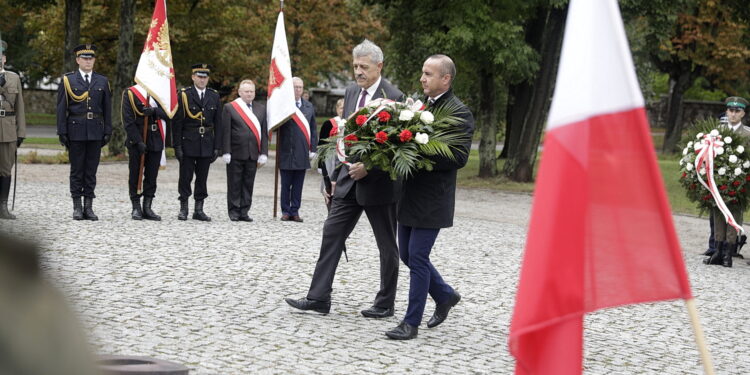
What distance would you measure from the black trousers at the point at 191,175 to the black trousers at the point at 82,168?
1331 millimetres

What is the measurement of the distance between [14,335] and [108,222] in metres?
12.8

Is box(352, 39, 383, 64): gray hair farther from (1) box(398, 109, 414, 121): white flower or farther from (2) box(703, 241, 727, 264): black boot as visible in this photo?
(2) box(703, 241, 727, 264): black boot

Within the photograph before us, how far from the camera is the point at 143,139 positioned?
1423cm

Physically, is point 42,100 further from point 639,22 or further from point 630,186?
point 630,186

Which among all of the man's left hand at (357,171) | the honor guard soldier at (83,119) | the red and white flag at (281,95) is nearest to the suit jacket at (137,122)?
the honor guard soldier at (83,119)

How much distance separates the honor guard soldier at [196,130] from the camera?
14.5 meters

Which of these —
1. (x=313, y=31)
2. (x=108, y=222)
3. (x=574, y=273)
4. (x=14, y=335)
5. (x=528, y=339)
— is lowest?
(x=108, y=222)

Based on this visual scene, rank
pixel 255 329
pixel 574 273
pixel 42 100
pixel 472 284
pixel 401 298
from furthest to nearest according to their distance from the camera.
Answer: pixel 42 100 → pixel 472 284 → pixel 401 298 → pixel 255 329 → pixel 574 273

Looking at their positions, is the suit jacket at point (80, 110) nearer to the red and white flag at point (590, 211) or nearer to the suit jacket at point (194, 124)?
the suit jacket at point (194, 124)

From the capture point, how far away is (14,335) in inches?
49.3

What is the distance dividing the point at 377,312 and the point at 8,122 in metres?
7.73

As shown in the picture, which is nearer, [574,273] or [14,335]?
[14,335]

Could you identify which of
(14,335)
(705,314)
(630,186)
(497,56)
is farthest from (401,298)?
(497,56)

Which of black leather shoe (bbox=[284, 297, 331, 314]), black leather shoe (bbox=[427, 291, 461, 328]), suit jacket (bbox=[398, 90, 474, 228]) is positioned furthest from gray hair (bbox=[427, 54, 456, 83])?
black leather shoe (bbox=[284, 297, 331, 314])
